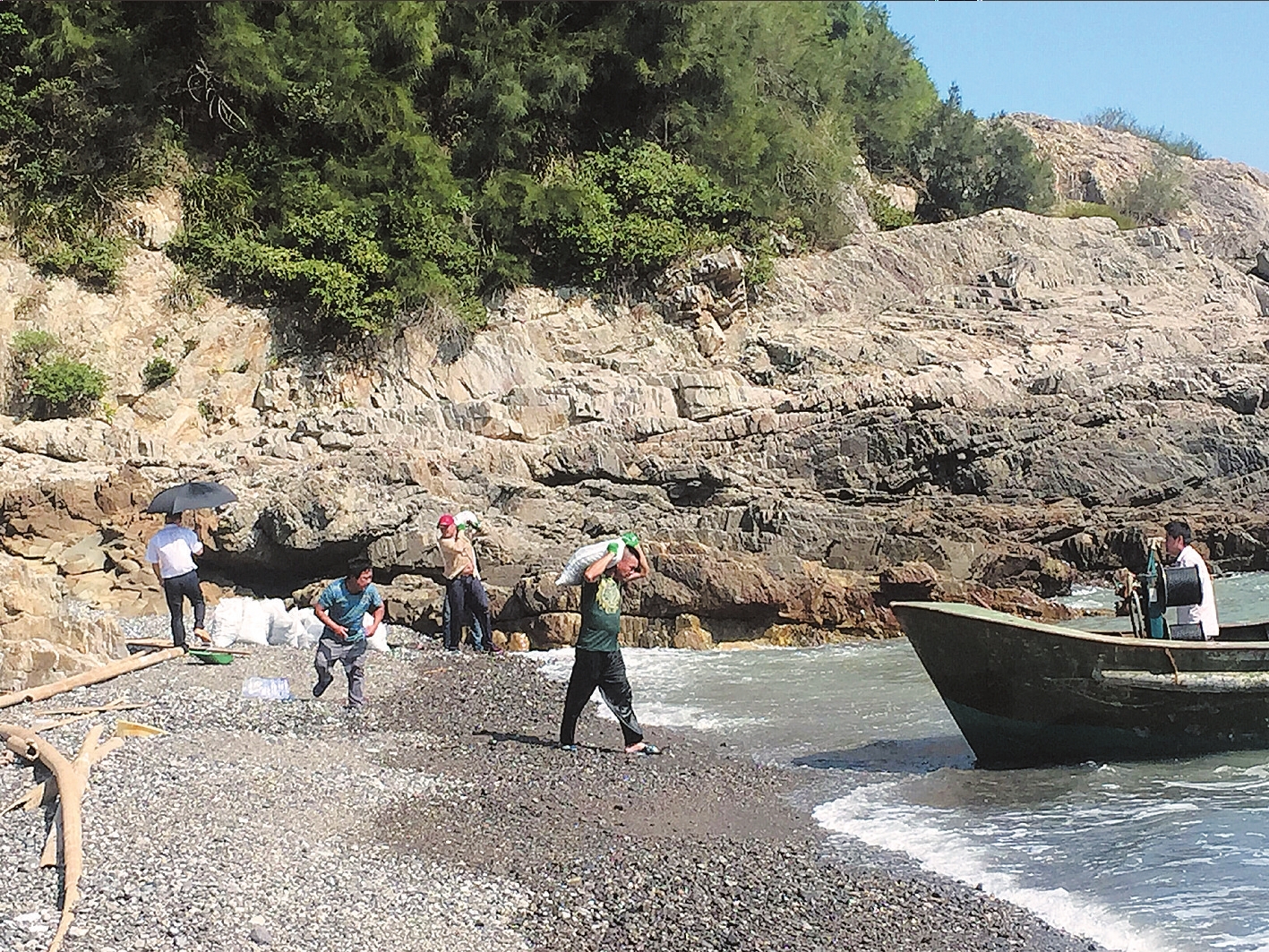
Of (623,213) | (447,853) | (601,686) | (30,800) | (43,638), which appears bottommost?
(447,853)

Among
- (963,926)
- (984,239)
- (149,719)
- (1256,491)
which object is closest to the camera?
(963,926)

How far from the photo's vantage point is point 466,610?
13414 millimetres

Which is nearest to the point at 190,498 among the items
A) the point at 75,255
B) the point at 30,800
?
the point at 30,800

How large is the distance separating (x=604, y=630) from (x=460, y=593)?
16.4 feet

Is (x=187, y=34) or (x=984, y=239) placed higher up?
(x=187, y=34)

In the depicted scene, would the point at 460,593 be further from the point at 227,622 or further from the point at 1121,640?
the point at 1121,640

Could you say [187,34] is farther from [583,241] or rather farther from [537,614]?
[537,614]

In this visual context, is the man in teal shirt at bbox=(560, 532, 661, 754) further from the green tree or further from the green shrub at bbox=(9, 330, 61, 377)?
the green tree

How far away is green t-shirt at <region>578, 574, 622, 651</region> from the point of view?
27.7 feet

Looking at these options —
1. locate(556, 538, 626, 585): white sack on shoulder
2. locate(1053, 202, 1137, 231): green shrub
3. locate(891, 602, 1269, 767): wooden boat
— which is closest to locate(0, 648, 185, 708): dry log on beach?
locate(556, 538, 626, 585): white sack on shoulder

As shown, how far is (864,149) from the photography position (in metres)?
33.9

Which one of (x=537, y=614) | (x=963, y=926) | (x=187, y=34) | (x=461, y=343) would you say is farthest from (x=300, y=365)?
(x=963, y=926)

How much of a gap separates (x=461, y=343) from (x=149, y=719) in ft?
47.7

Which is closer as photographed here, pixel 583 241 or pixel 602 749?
pixel 602 749
